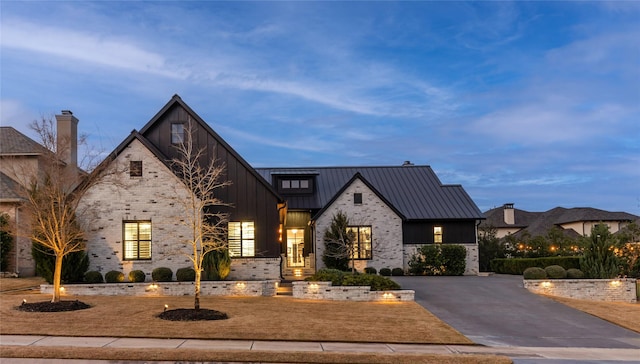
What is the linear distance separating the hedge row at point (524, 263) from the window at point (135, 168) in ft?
83.2

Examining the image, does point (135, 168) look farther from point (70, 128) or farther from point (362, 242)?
point (362, 242)

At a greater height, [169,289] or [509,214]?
[509,214]

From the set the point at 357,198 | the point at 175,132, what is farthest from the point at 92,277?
the point at 357,198

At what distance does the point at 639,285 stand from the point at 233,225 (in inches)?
879

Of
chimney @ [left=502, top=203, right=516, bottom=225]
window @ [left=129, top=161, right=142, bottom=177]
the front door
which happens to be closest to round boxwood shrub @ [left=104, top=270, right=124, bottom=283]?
window @ [left=129, top=161, right=142, bottom=177]

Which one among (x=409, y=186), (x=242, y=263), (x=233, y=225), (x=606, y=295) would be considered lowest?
(x=606, y=295)

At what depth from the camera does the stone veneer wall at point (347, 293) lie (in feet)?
71.4

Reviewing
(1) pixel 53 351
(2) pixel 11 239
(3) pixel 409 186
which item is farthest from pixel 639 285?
(2) pixel 11 239

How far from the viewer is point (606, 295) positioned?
84.6ft

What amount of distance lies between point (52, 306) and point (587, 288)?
2390 cm

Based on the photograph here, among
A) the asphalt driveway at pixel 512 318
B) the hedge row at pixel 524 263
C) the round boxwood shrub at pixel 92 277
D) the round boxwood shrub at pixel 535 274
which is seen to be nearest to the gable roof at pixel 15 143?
the round boxwood shrub at pixel 92 277

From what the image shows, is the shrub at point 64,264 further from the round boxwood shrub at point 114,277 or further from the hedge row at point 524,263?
the hedge row at point 524,263

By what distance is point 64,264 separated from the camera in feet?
74.1

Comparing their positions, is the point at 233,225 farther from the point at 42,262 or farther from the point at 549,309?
the point at 549,309
